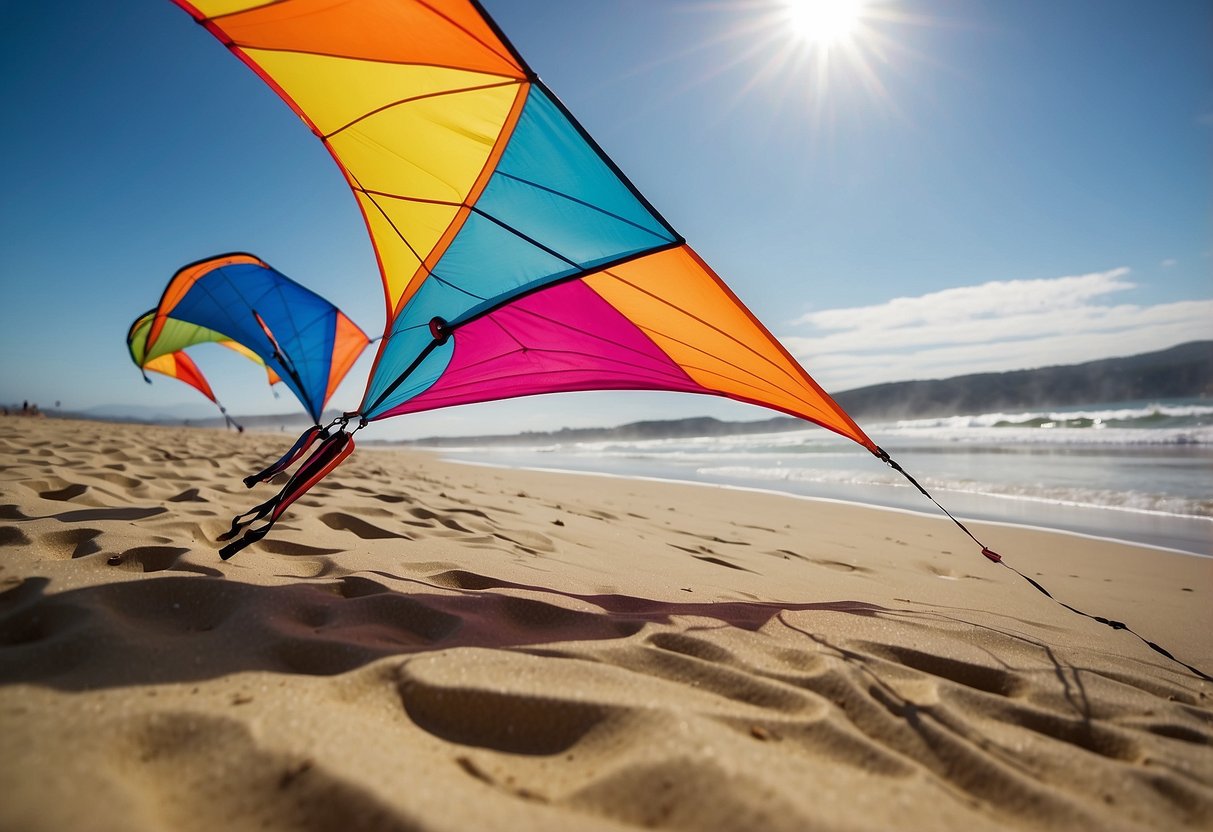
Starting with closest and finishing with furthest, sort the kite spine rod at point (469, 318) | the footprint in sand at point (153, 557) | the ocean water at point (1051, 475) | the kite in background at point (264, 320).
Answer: the footprint in sand at point (153, 557) → the kite spine rod at point (469, 318) → the ocean water at point (1051, 475) → the kite in background at point (264, 320)

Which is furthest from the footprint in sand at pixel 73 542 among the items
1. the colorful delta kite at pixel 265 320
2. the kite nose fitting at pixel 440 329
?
the colorful delta kite at pixel 265 320

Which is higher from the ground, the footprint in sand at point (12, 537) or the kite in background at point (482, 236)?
the kite in background at point (482, 236)

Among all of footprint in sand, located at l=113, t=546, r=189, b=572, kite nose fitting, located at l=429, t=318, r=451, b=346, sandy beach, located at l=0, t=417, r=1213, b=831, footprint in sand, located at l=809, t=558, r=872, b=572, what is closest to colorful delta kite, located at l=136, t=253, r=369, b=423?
kite nose fitting, located at l=429, t=318, r=451, b=346

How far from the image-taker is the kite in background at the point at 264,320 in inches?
248

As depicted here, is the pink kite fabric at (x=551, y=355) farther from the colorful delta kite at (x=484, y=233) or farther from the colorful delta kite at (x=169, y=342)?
the colorful delta kite at (x=169, y=342)

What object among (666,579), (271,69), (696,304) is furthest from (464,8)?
(666,579)

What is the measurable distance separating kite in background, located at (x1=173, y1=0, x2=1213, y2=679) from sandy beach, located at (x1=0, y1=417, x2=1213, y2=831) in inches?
19.8

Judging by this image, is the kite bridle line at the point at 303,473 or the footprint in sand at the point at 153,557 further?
the kite bridle line at the point at 303,473

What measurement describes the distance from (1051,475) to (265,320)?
1161 cm

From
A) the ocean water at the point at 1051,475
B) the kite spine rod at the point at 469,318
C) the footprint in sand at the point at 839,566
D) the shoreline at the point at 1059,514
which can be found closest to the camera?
the kite spine rod at the point at 469,318

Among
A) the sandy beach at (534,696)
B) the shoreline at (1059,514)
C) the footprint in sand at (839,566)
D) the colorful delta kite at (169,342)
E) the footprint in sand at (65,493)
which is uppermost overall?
the colorful delta kite at (169,342)

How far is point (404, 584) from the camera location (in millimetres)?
2086

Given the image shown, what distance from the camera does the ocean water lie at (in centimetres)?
559

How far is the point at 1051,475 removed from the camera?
8.34 meters
